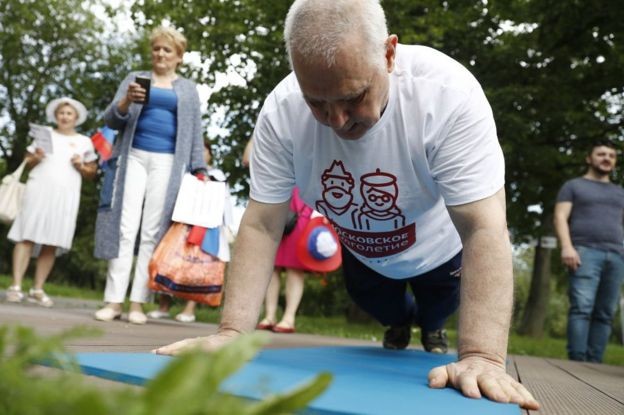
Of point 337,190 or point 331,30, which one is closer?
point 331,30

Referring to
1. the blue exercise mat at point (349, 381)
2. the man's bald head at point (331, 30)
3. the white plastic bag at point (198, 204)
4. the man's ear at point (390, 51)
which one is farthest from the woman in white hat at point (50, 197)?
the man's bald head at point (331, 30)

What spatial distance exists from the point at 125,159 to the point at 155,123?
0.34m

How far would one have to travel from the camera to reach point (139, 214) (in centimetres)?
611

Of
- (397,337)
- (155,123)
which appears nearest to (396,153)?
(397,337)

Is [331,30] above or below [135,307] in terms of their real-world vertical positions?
above

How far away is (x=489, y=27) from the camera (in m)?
16.5

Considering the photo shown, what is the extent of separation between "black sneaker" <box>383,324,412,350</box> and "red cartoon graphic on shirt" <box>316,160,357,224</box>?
1.94m

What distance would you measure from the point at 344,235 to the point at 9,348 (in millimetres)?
2706

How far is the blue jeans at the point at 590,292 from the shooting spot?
7.35 meters

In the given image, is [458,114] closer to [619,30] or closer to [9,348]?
[9,348]

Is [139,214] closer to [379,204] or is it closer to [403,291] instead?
[403,291]

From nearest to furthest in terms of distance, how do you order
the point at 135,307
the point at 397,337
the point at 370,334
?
the point at 397,337 < the point at 135,307 < the point at 370,334

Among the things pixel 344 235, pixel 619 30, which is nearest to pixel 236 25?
pixel 619 30

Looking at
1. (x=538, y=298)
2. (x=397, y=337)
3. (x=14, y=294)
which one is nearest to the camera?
(x=397, y=337)
